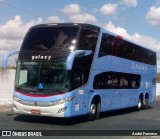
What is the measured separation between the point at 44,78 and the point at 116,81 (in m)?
5.89

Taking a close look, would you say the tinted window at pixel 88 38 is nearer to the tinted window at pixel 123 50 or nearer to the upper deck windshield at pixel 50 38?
the upper deck windshield at pixel 50 38

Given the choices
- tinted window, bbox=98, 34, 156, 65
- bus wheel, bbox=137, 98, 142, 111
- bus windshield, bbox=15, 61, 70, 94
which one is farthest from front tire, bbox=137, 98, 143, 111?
bus windshield, bbox=15, 61, 70, 94

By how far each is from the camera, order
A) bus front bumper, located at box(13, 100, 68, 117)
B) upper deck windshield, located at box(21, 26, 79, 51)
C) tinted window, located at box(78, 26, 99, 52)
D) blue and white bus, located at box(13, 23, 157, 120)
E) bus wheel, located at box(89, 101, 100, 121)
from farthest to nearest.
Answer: bus wheel, located at box(89, 101, 100, 121), tinted window, located at box(78, 26, 99, 52), upper deck windshield, located at box(21, 26, 79, 51), blue and white bus, located at box(13, 23, 157, 120), bus front bumper, located at box(13, 100, 68, 117)

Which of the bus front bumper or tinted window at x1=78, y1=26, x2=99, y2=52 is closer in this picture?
the bus front bumper

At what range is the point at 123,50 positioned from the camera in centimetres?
2198

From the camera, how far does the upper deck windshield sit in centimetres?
1644

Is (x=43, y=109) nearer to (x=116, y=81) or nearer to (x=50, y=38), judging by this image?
(x=50, y=38)

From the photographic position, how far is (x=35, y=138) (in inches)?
488

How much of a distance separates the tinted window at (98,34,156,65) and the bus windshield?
296 centimetres

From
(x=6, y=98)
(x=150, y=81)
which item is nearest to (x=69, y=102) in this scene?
(x=6, y=98)

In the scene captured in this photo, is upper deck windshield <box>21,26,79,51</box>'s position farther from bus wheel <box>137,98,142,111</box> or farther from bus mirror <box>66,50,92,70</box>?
bus wheel <box>137,98,142,111</box>

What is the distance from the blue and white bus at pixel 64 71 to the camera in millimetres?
15977

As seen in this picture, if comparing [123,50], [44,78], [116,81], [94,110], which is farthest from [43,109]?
[123,50]

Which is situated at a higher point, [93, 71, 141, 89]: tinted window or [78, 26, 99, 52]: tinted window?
[78, 26, 99, 52]: tinted window
